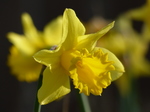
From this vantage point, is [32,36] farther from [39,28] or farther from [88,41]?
[39,28]

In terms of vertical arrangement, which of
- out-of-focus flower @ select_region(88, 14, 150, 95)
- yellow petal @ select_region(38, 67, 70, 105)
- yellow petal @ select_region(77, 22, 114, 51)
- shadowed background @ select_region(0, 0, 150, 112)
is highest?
shadowed background @ select_region(0, 0, 150, 112)

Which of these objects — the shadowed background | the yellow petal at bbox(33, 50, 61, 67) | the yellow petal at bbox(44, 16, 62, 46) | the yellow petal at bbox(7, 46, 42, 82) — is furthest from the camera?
the shadowed background

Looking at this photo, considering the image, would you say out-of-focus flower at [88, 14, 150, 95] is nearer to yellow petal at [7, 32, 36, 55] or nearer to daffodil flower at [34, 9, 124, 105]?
yellow petal at [7, 32, 36, 55]

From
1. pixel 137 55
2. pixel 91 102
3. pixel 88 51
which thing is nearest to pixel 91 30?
pixel 137 55

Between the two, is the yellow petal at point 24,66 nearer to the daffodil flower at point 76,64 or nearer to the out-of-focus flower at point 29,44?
the out-of-focus flower at point 29,44

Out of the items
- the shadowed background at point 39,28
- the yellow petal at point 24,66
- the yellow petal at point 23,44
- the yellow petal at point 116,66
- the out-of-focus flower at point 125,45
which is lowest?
the yellow petal at point 116,66

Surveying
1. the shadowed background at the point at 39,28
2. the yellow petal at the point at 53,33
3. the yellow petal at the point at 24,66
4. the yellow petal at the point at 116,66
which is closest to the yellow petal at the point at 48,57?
the yellow petal at the point at 116,66

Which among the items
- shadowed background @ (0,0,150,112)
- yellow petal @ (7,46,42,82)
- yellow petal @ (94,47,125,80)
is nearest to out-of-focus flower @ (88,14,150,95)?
yellow petal @ (7,46,42,82)
